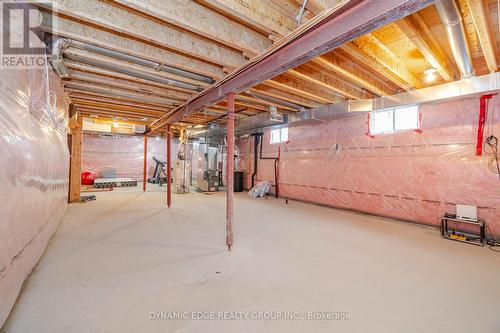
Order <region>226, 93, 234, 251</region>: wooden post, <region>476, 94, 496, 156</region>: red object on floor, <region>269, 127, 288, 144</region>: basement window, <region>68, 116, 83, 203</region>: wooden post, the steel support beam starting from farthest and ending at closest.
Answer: <region>269, 127, 288, 144</region>: basement window < <region>68, 116, 83, 203</region>: wooden post < <region>476, 94, 496, 156</region>: red object on floor < <region>226, 93, 234, 251</region>: wooden post < the steel support beam

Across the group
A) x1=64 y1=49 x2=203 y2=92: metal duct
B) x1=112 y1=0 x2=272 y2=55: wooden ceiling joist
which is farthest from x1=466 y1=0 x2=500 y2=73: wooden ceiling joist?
x1=64 y1=49 x2=203 y2=92: metal duct

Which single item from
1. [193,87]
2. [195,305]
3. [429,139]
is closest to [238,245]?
[195,305]

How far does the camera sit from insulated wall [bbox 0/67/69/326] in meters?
1.36

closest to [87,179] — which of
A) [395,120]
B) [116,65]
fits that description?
[116,65]

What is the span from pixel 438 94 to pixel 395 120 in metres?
1.03

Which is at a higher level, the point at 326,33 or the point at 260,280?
the point at 326,33

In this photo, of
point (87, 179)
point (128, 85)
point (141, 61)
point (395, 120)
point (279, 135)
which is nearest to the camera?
point (141, 61)

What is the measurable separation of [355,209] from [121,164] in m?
9.91

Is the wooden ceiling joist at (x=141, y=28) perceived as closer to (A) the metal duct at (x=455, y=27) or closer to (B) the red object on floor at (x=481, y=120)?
(A) the metal duct at (x=455, y=27)

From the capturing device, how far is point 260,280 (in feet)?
6.73

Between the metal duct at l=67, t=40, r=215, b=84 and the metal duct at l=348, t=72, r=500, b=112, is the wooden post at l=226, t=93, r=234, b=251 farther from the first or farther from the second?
the metal duct at l=348, t=72, r=500, b=112

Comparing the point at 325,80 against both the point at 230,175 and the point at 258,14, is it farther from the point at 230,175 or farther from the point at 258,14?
the point at 230,175

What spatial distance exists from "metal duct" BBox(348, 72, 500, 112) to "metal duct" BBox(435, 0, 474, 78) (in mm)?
412

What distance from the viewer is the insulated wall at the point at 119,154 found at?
373 inches
